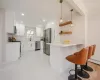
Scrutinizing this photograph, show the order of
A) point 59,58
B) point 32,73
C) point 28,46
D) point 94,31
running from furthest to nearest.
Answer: point 28,46 → point 94,31 → point 59,58 → point 32,73

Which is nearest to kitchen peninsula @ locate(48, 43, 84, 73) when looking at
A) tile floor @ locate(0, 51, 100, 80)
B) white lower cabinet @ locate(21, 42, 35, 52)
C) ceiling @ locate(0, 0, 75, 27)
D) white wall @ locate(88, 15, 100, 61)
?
tile floor @ locate(0, 51, 100, 80)

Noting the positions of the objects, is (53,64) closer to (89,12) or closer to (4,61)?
(4,61)

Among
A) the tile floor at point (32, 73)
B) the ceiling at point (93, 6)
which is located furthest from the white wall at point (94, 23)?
the tile floor at point (32, 73)

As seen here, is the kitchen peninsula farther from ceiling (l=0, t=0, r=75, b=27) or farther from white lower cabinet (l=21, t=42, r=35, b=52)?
white lower cabinet (l=21, t=42, r=35, b=52)

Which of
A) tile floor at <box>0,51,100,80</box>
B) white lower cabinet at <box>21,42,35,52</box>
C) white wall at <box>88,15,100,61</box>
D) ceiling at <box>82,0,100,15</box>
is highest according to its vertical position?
ceiling at <box>82,0,100,15</box>

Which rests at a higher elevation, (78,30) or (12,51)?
(78,30)

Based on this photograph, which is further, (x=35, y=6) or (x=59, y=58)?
(x=35, y=6)

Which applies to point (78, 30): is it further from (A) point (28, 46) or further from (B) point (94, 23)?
(A) point (28, 46)

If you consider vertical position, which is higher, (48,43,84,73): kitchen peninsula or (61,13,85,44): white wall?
(61,13,85,44): white wall

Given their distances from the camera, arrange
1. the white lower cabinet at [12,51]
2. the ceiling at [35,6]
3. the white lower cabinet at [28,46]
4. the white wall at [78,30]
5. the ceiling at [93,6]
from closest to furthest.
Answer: the ceiling at [35,6]
the ceiling at [93,6]
the white wall at [78,30]
the white lower cabinet at [12,51]
the white lower cabinet at [28,46]

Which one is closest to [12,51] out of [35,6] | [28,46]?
[35,6]

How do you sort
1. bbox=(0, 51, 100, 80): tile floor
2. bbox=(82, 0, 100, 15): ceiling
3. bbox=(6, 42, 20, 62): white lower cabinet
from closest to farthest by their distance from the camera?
bbox=(0, 51, 100, 80): tile floor < bbox=(82, 0, 100, 15): ceiling < bbox=(6, 42, 20, 62): white lower cabinet

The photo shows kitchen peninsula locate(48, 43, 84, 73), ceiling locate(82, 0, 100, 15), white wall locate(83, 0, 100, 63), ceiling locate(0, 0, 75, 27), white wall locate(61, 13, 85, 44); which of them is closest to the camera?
kitchen peninsula locate(48, 43, 84, 73)

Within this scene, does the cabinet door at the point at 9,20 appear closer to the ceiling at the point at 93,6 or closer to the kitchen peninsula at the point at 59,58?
the kitchen peninsula at the point at 59,58
